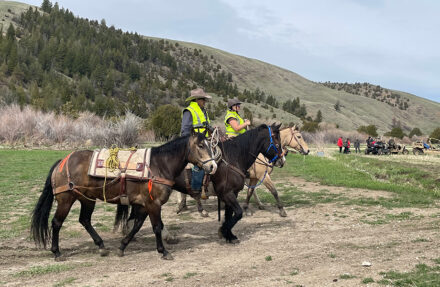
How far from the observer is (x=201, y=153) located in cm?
677

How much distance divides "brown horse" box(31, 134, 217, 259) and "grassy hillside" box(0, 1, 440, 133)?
4228 centimetres

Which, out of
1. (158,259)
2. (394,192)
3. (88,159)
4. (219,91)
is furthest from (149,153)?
(219,91)

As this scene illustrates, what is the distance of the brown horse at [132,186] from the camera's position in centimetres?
677

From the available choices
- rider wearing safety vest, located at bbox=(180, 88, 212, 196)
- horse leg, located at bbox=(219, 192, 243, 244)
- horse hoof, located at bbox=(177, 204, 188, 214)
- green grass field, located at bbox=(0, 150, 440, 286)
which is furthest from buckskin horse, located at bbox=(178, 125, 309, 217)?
rider wearing safety vest, located at bbox=(180, 88, 212, 196)

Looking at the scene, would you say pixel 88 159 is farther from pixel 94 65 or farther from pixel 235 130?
pixel 94 65

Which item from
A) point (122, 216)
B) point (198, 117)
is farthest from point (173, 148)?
point (122, 216)

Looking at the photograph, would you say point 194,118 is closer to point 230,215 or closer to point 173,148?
point 173,148

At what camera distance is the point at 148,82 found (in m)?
89.1

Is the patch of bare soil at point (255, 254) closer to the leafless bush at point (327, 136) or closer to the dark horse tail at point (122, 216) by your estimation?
the dark horse tail at point (122, 216)

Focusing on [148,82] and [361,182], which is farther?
[148,82]

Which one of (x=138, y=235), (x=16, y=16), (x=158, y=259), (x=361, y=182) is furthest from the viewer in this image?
(x=16, y=16)

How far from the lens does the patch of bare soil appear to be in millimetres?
5418

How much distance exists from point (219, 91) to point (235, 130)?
313 feet

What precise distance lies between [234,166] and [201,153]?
1307 mm
